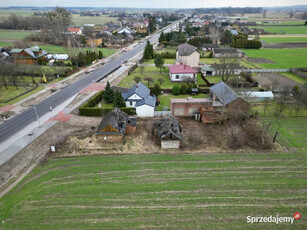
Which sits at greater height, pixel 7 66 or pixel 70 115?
pixel 7 66

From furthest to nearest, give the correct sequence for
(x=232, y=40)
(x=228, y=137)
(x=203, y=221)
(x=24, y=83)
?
(x=232, y=40) → (x=24, y=83) → (x=228, y=137) → (x=203, y=221)

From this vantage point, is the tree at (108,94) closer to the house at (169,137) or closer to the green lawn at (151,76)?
the green lawn at (151,76)

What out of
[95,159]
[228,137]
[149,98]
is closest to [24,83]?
[149,98]

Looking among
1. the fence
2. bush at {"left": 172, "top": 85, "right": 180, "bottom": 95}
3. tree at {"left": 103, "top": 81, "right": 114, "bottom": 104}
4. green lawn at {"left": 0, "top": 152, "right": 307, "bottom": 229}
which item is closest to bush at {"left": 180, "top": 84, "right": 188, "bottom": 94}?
bush at {"left": 172, "top": 85, "right": 180, "bottom": 95}

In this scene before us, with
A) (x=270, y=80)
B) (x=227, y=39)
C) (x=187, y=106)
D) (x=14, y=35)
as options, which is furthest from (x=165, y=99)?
(x=14, y=35)

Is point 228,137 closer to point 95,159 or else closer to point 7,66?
point 95,159

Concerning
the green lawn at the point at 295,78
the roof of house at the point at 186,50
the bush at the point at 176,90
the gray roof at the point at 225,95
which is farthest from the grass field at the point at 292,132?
the roof of house at the point at 186,50

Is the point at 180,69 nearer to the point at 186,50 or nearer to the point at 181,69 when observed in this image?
the point at 181,69

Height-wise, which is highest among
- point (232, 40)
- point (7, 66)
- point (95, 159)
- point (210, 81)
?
point (232, 40)
